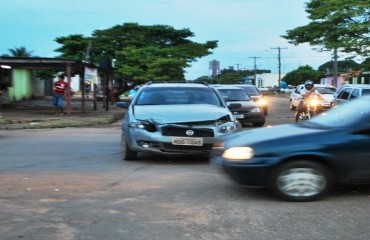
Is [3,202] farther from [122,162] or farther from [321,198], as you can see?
[321,198]

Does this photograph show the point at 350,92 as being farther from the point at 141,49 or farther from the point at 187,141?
the point at 141,49

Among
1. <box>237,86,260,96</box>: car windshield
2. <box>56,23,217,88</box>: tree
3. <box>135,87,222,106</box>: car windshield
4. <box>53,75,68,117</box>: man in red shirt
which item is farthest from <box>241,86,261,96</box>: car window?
<box>135,87,222,106</box>: car windshield

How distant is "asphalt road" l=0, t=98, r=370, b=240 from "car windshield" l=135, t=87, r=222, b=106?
144cm

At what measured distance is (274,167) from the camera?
5.89 m

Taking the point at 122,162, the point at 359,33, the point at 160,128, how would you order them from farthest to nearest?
the point at 359,33
the point at 122,162
the point at 160,128

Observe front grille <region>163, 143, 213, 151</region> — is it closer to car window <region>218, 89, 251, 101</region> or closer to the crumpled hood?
the crumpled hood

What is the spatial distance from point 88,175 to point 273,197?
9.89 feet

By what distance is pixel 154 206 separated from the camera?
577 cm

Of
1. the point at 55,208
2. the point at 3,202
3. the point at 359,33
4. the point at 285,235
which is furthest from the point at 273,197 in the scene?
the point at 359,33

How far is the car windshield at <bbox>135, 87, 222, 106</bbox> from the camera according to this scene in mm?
9773

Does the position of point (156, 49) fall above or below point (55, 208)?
above

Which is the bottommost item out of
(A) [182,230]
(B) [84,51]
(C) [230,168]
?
(A) [182,230]

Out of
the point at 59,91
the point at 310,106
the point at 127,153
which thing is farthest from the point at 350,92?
the point at 59,91

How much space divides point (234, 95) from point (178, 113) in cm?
868
